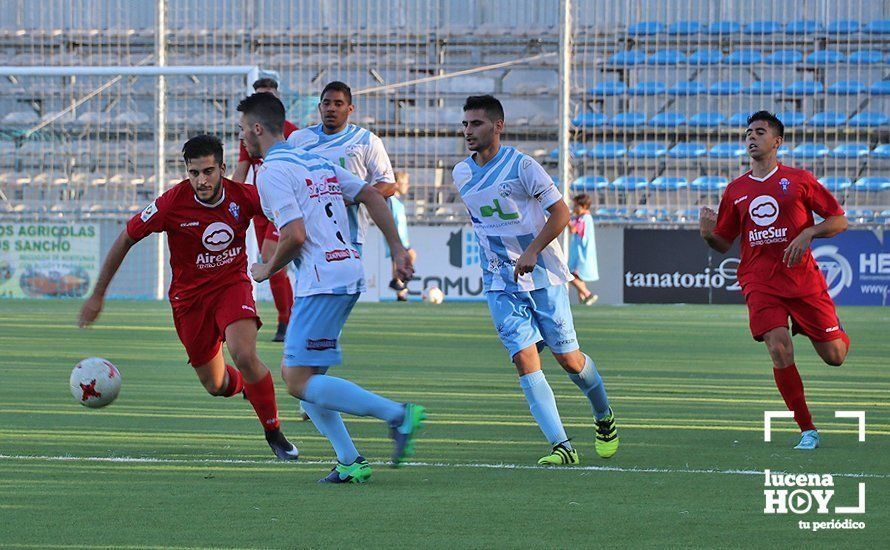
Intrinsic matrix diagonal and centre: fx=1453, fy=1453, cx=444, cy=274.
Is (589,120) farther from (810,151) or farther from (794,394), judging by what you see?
(794,394)

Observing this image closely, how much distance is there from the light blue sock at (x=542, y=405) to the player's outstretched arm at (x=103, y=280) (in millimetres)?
2014

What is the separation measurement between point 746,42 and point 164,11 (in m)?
11.6

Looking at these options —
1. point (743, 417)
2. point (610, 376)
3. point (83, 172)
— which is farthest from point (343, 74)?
point (743, 417)

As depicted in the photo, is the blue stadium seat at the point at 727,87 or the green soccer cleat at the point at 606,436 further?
the blue stadium seat at the point at 727,87

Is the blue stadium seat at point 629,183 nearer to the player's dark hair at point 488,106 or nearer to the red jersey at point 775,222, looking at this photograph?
the red jersey at point 775,222

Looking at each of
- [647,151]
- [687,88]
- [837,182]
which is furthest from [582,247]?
[837,182]

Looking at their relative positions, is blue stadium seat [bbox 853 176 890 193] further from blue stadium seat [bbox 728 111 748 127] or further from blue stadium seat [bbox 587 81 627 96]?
blue stadium seat [bbox 587 81 627 96]

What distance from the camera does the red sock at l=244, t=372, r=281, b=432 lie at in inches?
267

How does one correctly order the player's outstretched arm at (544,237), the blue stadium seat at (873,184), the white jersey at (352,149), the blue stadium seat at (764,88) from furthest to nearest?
the blue stadium seat at (764,88)
the blue stadium seat at (873,184)
the white jersey at (352,149)
the player's outstretched arm at (544,237)

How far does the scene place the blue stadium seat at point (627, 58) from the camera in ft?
96.6

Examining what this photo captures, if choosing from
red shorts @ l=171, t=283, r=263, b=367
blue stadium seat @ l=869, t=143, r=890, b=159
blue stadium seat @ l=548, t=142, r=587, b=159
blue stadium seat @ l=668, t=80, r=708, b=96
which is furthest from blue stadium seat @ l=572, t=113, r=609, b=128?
red shorts @ l=171, t=283, r=263, b=367

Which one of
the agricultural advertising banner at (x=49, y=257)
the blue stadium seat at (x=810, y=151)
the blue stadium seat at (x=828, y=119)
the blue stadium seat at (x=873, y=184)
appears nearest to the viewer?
the agricultural advertising banner at (x=49, y=257)

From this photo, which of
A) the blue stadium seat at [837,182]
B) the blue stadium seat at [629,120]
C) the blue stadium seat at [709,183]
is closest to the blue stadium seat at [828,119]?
the blue stadium seat at [837,182]

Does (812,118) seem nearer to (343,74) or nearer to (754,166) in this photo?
(343,74)
